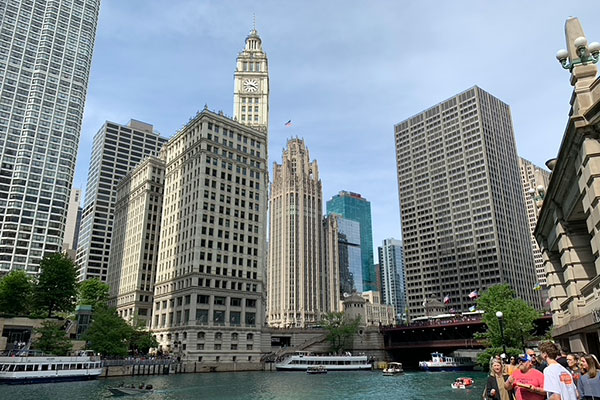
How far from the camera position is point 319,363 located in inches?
4286

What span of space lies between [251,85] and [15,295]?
9783 centimetres

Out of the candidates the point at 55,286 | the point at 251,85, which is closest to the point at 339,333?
the point at 55,286

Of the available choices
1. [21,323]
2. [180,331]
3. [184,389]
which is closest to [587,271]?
[184,389]

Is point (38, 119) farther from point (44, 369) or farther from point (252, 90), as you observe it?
point (44, 369)

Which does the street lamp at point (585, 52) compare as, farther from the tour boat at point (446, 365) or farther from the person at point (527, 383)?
the tour boat at point (446, 365)

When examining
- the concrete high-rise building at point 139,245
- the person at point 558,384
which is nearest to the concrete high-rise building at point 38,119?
the concrete high-rise building at point 139,245

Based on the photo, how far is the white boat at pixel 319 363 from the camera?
106619 mm

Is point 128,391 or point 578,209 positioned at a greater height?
point 578,209

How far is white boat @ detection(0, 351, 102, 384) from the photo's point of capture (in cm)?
6263

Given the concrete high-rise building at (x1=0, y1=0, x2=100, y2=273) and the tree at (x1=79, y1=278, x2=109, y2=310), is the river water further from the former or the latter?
the concrete high-rise building at (x1=0, y1=0, x2=100, y2=273)

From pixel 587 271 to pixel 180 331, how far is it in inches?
3524

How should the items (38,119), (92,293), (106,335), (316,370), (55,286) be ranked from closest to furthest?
(106,335) < (55,286) < (316,370) < (92,293) < (38,119)

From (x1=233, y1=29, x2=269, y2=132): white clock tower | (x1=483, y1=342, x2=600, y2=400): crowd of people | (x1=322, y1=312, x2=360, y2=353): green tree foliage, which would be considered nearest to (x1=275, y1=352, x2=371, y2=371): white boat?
(x1=322, y1=312, x2=360, y2=353): green tree foliage

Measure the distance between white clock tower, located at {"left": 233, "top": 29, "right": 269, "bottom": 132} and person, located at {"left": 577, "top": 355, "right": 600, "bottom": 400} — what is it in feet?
463
